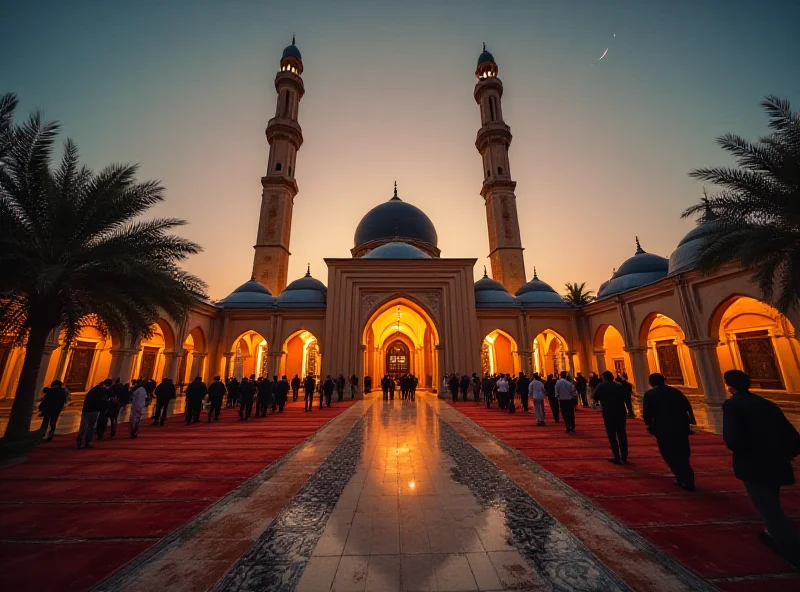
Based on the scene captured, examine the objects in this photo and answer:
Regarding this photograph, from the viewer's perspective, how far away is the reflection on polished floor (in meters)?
2.48

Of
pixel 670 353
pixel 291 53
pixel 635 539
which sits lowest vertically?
pixel 635 539

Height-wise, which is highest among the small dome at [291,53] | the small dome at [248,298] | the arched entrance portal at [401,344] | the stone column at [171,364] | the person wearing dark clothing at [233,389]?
the small dome at [291,53]

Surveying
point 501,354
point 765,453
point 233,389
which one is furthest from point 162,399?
point 501,354

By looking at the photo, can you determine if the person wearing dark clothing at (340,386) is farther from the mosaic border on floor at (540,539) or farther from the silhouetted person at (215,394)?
the mosaic border on floor at (540,539)

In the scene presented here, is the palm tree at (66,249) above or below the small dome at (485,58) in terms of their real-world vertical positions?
below

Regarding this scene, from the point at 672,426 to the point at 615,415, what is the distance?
1162 millimetres

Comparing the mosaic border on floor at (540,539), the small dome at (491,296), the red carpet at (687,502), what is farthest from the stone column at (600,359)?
the mosaic border on floor at (540,539)

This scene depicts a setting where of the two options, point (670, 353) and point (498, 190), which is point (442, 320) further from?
point (498, 190)

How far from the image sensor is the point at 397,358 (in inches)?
1264

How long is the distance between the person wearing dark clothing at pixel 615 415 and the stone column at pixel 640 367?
13.7m

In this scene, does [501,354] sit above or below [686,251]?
below

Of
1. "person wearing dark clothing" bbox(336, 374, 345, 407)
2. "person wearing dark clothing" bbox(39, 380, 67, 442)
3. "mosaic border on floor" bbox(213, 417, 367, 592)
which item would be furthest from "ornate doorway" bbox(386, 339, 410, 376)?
"mosaic border on floor" bbox(213, 417, 367, 592)

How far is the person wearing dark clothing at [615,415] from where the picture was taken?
561 centimetres

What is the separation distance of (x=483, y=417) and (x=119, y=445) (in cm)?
985
